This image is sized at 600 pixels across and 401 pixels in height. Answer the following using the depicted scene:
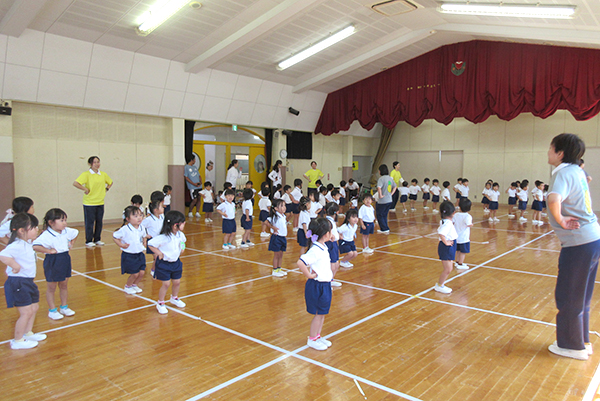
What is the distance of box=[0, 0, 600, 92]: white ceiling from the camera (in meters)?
8.25

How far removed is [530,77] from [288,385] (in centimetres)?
1197

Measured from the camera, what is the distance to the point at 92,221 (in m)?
8.19

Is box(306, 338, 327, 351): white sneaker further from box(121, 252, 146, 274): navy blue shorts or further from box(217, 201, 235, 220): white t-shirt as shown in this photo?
box(217, 201, 235, 220): white t-shirt

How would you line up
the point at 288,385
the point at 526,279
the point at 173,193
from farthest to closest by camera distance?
the point at 173,193 → the point at 526,279 → the point at 288,385

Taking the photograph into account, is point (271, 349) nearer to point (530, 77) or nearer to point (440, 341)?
point (440, 341)

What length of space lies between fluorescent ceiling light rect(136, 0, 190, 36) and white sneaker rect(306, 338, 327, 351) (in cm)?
723

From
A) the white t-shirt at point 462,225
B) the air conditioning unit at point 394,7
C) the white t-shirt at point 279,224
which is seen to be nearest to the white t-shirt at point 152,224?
the white t-shirt at point 279,224

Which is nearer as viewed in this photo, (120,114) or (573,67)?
(573,67)

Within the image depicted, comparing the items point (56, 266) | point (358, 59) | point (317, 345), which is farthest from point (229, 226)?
point (358, 59)

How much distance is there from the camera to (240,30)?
9.68 metres

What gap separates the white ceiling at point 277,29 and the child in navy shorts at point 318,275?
263 inches

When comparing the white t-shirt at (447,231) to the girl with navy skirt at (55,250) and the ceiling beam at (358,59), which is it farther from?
the ceiling beam at (358,59)

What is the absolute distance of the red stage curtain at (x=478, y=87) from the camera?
1082 centimetres

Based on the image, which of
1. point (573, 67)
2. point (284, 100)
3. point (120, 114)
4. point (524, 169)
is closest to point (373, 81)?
point (284, 100)
